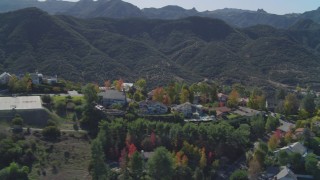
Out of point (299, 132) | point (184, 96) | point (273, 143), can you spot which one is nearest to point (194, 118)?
point (184, 96)

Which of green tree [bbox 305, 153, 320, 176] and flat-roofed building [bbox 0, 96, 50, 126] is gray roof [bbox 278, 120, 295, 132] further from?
flat-roofed building [bbox 0, 96, 50, 126]

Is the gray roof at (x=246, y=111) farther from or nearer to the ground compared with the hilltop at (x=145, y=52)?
nearer to the ground

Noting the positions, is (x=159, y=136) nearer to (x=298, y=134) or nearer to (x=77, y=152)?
(x=77, y=152)

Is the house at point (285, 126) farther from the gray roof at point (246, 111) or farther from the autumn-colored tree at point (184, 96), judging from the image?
the autumn-colored tree at point (184, 96)

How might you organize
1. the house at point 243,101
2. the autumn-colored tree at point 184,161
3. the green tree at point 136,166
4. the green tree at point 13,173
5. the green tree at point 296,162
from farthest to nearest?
the house at point 243,101 < the green tree at point 296,162 < the autumn-colored tree at point 184,161 < the green tree at point 136,166 < the green tree at point 13,173

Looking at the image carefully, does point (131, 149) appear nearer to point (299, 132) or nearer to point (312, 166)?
point (312, 166)

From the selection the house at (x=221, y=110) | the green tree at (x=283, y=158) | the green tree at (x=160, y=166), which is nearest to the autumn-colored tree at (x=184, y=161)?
the green tree at (x=160, y=166)
